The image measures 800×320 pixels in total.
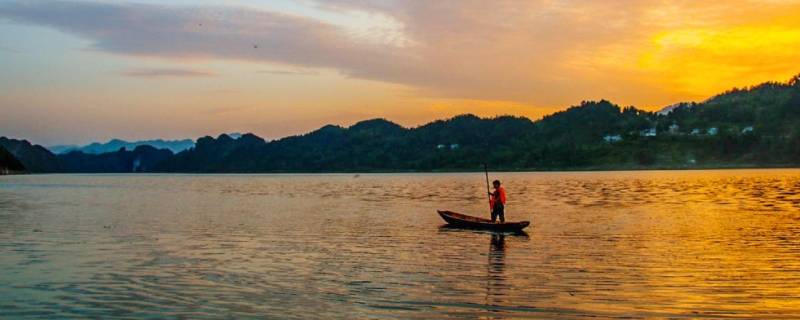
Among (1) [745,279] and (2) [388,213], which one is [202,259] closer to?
(1) [745,279]

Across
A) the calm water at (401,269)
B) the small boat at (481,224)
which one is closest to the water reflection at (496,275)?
the calm water at (401,269)

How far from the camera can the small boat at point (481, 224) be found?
150ft

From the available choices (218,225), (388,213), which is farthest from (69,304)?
(388,213)

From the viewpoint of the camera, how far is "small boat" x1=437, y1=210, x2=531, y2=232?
4562cm

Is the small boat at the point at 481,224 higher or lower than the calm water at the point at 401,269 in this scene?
higher

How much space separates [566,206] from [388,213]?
19.6 m

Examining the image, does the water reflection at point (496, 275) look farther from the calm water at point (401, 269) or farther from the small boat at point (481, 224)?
the small boat at point (481, 224)

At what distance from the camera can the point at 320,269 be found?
99.5ft

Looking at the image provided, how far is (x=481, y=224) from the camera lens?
47625 mm

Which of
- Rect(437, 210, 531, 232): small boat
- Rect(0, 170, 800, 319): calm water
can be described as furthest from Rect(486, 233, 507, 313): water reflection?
Rect(437, 210, 531, 232): small boat

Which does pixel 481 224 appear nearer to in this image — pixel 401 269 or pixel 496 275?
pixel 401 269

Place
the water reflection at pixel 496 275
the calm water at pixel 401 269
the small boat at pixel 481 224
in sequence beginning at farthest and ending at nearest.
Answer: the small boat at pixel 481 224 → the water reflection at pixel 496 275 → the calm water at pixel 401 269

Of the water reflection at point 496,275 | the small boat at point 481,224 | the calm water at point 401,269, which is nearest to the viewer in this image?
the calm water at point 401,269

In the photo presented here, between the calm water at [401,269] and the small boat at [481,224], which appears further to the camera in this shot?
the small boat at [481,224]
